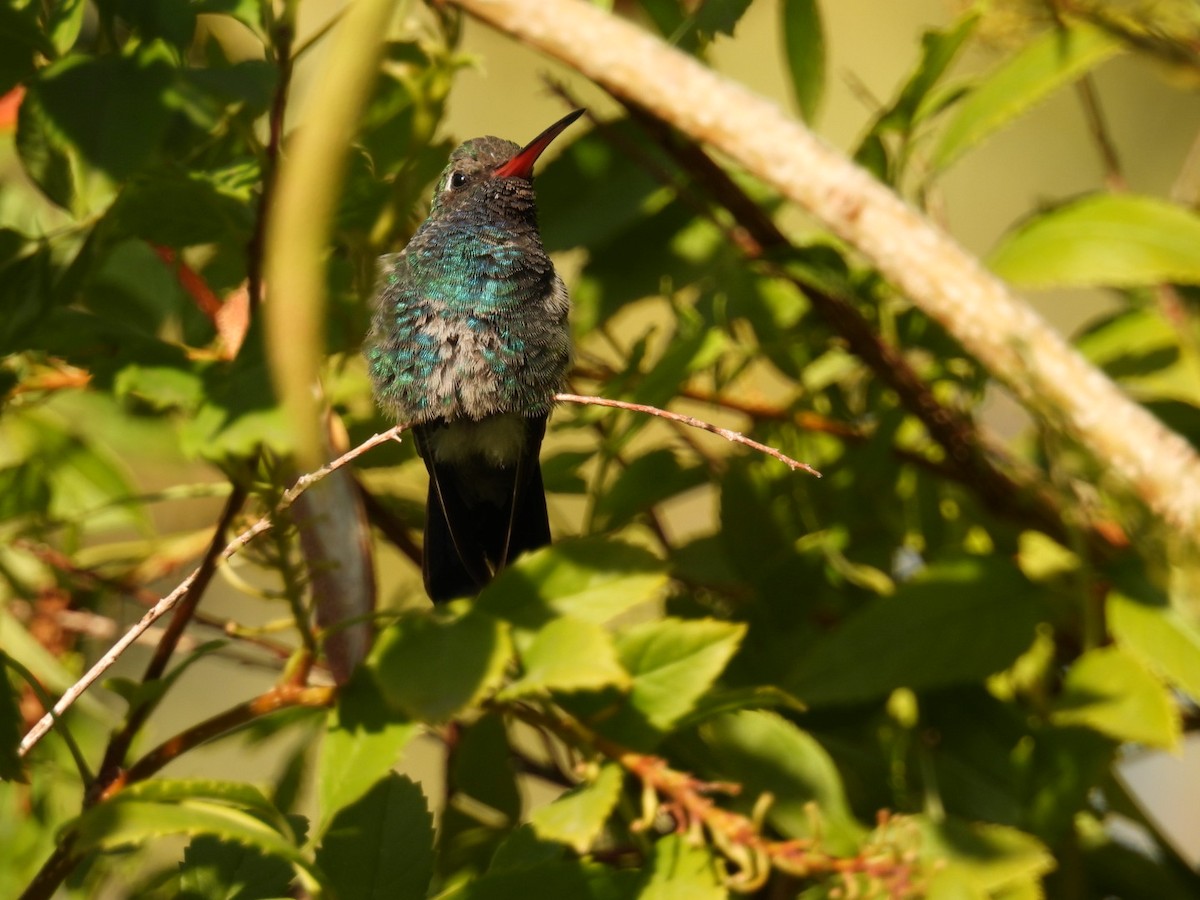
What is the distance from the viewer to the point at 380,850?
1.29 metres

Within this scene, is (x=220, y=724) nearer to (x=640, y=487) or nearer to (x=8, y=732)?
(x=8, y=732)

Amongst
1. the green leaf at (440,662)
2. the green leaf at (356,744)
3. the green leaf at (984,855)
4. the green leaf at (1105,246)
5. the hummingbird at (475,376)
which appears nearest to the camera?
the green leaf at (440,662)

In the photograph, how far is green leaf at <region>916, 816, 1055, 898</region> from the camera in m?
1.36

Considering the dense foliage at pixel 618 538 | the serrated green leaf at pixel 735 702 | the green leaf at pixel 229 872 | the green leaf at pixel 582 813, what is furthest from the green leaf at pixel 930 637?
the green leaf at pixel 229 872

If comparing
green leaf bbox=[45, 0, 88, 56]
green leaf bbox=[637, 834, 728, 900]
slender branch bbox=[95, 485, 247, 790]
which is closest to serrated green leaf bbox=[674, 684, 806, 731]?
green leaf bbox=[637, 834, 728, 900]

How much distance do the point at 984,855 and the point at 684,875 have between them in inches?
14.2

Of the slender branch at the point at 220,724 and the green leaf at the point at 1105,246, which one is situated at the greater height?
the green leaf at the point at 1105,246

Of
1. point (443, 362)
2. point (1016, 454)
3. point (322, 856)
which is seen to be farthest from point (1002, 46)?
point (322, 856)

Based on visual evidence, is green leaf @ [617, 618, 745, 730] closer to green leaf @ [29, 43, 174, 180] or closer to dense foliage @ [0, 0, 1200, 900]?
dense foliage @ [0, 0, 1200, 900]

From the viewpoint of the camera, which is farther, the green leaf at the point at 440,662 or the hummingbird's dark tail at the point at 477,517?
the hummingbird's dark tail at the point at 477,517

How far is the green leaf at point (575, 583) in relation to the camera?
1.27 metres

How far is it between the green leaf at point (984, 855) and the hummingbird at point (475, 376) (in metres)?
0.53

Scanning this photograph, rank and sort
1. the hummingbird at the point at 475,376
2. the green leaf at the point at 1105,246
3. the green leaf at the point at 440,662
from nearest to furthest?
the green leaf at the point at 440,662 → the hummingbird at the point at 475,376 → the green leaf at the point at 1105,246

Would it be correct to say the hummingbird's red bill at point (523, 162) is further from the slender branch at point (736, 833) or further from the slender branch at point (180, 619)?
the slender branch at point (736, 833)
